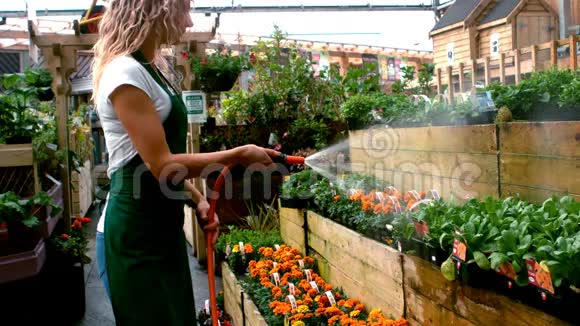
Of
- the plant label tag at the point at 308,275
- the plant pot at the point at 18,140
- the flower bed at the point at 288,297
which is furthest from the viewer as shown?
the plant pot at the point at 18,140

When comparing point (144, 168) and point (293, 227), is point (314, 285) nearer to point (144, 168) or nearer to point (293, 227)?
point (293, 227)

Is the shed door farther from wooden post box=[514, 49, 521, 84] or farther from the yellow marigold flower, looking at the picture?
the yellow marigold flower

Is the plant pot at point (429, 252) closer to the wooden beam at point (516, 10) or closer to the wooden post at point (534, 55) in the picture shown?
the wooden post at point (534, 55)

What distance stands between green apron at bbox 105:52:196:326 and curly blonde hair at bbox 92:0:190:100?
0.18 feet

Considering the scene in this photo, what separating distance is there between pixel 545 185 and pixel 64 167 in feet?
12.9

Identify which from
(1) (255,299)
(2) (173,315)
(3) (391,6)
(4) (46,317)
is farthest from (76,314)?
(3) (391,6)

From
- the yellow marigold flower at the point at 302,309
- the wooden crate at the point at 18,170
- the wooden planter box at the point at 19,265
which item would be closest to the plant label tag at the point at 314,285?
the yellow marigold flower at the point at 302,309

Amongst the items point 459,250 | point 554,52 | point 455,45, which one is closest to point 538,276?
point 459,250

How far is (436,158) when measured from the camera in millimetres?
3338

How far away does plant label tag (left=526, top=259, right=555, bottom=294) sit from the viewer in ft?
4.89

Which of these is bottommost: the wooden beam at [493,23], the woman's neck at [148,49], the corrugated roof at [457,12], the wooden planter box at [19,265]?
the wooden planter box at [19,265]

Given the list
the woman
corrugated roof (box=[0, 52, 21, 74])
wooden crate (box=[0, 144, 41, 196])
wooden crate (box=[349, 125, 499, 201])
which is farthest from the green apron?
corrugated roof (box=[0, 52, 21, 74])

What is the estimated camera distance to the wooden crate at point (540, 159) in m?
2.41

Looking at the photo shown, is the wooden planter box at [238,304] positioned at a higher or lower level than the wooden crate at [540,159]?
lower
